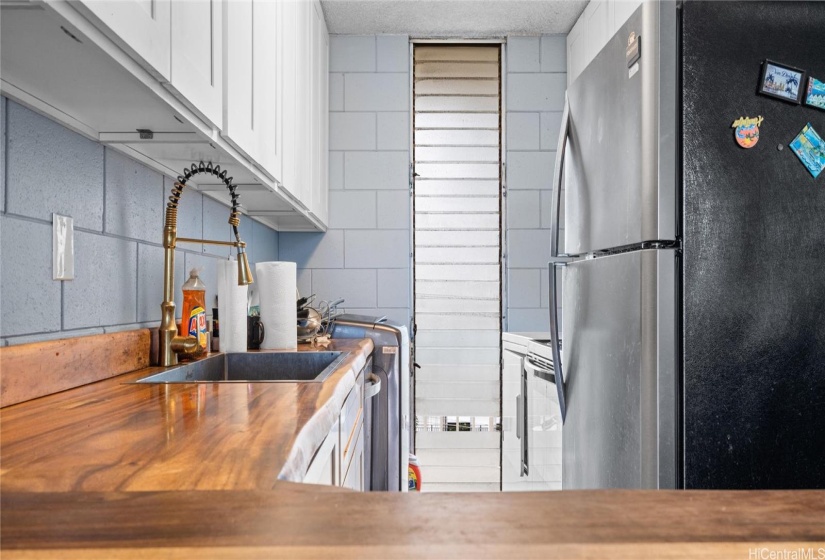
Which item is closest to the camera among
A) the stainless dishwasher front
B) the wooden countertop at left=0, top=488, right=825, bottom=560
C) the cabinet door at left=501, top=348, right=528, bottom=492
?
the wooden countertop at left=0, top=488, right=825, bottom=560

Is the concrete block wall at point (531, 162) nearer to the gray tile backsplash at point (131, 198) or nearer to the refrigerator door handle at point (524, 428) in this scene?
the refrigerator door handle at point (524, 428)

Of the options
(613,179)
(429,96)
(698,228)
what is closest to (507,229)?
(429,96)

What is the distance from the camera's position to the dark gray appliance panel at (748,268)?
1.26 meters

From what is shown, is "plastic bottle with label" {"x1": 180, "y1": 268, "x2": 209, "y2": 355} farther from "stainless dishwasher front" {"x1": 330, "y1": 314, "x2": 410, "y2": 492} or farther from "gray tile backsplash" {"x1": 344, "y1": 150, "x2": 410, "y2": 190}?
"gray tile backsplash" {"x1": 344, "y1": 150, "x2": 410, "y2": 190}

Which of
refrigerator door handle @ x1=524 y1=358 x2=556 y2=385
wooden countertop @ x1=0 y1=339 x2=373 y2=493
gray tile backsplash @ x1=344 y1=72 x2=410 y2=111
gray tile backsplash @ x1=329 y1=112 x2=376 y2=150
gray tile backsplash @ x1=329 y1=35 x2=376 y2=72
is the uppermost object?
gray tile backsplash @ x1=329 y1=35 x2=376 y2=72

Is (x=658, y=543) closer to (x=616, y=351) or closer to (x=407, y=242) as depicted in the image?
(x=616, y=351)

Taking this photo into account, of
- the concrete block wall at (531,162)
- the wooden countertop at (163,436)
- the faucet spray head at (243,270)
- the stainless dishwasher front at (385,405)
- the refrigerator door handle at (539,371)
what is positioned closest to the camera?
the wooden countertop at (163,436)

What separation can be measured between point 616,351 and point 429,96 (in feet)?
7.62

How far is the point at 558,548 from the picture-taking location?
37 cm

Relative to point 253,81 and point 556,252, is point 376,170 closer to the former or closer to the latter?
point 556,252

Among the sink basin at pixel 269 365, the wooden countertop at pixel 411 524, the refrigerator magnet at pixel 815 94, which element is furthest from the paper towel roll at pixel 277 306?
the refrigerator magnet at pixel 815 94

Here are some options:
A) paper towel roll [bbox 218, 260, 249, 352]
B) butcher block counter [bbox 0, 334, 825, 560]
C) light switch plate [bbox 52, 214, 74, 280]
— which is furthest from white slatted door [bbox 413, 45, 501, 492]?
butcher block counter [bbox 0, 334, 825, 560]

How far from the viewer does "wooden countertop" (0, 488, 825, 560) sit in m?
0.37

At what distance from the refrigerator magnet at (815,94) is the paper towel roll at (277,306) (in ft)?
5.08
